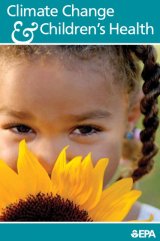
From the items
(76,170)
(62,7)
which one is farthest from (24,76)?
(76,170)

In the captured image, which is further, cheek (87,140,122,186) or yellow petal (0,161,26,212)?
cheek (87,140,122,186)

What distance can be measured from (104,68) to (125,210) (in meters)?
0.36

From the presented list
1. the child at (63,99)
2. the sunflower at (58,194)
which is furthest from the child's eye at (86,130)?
the sunflower at (58,194)

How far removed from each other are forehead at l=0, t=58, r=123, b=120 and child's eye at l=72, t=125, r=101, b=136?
0.19 ft

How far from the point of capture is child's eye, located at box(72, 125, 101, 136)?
49.2 inches

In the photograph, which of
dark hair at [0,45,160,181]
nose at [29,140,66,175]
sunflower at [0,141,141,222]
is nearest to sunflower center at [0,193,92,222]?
sunflower at [0,141,141,222]

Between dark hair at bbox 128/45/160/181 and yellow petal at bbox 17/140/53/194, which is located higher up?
dark hair at bbox 128/45/160/181

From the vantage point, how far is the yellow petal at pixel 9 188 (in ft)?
3.31

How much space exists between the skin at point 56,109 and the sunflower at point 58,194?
6.4 inches

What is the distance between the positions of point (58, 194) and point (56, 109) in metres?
0.24
